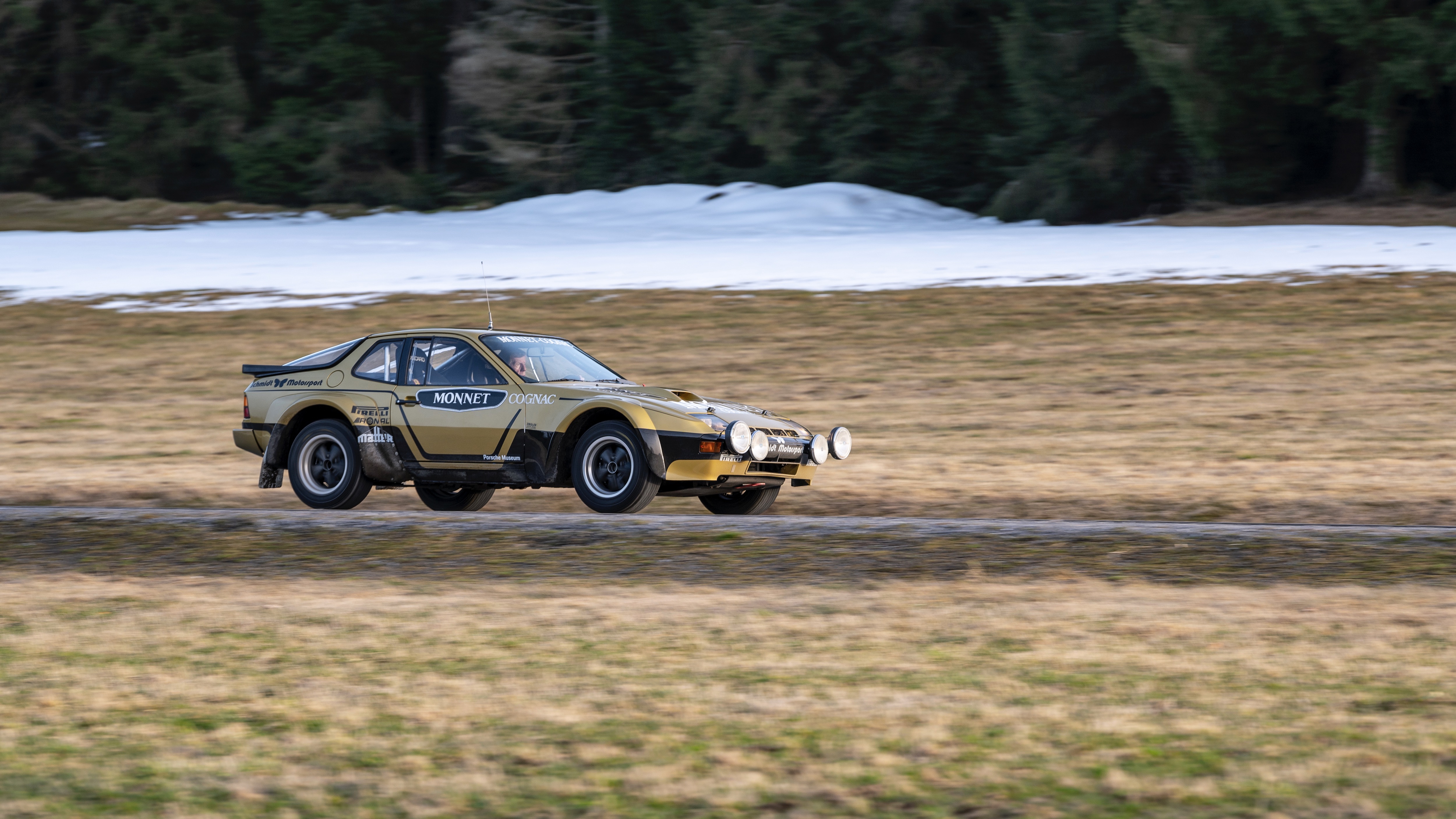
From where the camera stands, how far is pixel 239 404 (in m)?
19.7

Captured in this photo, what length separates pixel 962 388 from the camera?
18797 mm

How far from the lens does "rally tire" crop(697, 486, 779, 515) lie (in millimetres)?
13055

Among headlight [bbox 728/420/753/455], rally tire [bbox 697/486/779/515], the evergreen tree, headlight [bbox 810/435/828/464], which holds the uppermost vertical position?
the evergreen tree

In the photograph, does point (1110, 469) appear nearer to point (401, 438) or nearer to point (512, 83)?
point (401, 438)

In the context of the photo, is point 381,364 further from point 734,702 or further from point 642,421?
point 734,702

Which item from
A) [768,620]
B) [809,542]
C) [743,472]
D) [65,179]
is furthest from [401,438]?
[65,179]

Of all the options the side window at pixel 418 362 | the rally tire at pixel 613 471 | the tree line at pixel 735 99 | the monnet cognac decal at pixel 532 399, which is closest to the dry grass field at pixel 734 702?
the rally tire at pixel 613 471

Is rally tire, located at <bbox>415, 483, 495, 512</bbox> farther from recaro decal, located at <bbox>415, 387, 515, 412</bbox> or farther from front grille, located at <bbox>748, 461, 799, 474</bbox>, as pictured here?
front grille, located at <bbox>748, 461, 799, 474</bbox>

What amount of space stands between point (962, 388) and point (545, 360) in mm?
7115

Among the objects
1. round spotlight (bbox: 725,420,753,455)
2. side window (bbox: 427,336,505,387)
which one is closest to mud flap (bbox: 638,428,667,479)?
round spotlight (bbox: 725,420,753,455)

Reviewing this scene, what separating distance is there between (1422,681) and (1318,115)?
97.5ft

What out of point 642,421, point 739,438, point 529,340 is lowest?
point 739,438

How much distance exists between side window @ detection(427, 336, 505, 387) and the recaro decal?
0.21 feet

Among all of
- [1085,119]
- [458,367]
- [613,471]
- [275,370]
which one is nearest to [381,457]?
[458,367]
